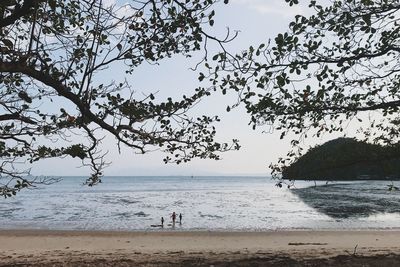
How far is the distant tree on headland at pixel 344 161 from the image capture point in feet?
27.5

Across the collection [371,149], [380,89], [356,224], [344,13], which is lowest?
[356,224]

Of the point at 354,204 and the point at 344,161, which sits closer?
the point at 344,161

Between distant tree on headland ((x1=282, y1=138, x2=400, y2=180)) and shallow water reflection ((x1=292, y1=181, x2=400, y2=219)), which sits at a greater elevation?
distant tree on headland ((x1=282, y1=138, x2=400, y2=180))

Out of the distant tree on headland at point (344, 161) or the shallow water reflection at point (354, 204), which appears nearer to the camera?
the distant tree on headland at point (344, 161)

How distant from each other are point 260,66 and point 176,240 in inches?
681

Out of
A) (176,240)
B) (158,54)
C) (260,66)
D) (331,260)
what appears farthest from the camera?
(176,240)

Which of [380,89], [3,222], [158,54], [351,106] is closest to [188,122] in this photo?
[158,54]

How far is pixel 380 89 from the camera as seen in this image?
845 cm

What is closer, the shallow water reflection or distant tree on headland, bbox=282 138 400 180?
distant tree on headland, bbox=282 138 400 180

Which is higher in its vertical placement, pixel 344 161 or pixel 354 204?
pixel 344 161

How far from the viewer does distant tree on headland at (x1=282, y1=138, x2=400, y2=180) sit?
8.37m

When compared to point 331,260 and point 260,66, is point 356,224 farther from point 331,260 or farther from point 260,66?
point 260,66

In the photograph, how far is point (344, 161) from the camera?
339 inches

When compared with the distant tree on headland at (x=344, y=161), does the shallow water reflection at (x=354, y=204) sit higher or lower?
lower
